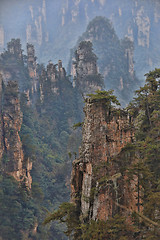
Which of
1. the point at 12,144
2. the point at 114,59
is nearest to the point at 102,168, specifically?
the point at 12,144

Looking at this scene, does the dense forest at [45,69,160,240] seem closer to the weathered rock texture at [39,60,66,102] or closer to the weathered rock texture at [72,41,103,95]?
the weathered rock texture at [39,60,66,102]

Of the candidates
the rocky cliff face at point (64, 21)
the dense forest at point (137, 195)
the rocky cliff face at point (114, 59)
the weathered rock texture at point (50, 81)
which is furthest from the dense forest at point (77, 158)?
the rocky cliff face at point (64, 21)

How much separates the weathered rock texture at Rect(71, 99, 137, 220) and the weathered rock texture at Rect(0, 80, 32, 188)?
66.8ft

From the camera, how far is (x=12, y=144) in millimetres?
33312

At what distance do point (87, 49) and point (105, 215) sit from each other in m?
54.6

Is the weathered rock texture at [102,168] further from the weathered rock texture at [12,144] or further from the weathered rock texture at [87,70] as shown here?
the weathered rock texture at [87,70]

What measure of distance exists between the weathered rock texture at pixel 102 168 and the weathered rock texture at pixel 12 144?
66.8 ft

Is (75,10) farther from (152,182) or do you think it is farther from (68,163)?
(152,182)

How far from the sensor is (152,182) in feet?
39.9

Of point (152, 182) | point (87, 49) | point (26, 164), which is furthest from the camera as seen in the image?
point (87, 49)

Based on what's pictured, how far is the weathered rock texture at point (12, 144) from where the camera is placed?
3195 centimetres

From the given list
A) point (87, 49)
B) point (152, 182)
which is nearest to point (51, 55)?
point (87, 49)

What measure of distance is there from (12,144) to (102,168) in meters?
23.1

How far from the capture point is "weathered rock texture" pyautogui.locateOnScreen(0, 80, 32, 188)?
32.0 meters
